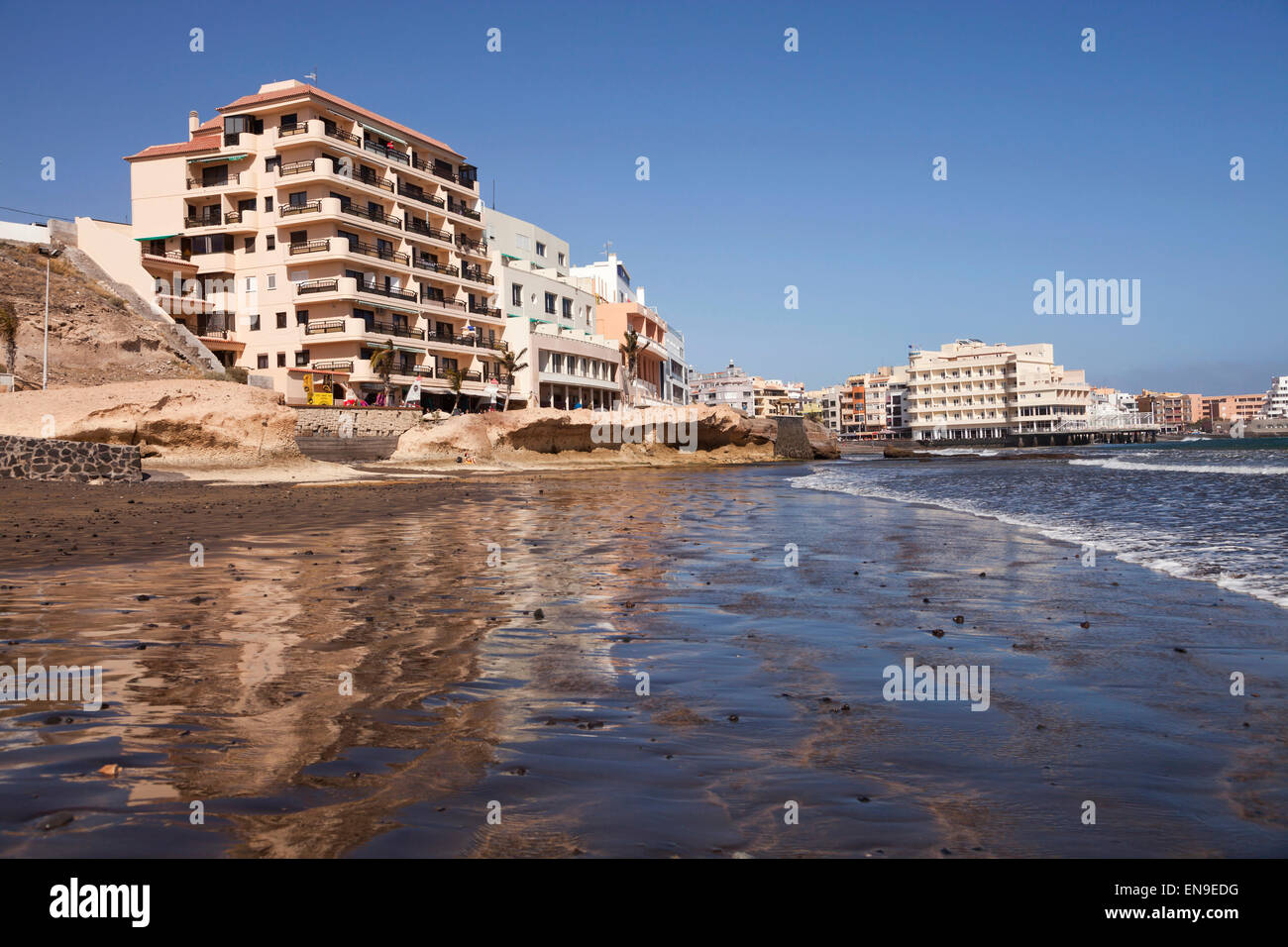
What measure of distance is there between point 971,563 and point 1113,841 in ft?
24.7

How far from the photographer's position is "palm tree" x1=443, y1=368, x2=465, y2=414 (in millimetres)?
59188

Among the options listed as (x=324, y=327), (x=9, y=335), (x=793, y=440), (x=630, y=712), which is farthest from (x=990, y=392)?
(x=630, y=712)

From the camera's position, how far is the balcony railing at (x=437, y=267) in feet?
205

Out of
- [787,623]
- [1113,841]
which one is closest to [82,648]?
[787,623]

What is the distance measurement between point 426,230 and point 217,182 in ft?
46.6

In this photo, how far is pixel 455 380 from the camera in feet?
194

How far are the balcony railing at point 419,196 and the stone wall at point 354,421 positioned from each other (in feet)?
69.5

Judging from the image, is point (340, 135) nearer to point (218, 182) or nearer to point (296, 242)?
point (296, 242)

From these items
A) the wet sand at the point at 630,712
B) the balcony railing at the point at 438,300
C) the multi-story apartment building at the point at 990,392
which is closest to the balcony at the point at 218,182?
the balcony railing at the point at 438,300

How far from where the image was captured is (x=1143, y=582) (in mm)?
8547

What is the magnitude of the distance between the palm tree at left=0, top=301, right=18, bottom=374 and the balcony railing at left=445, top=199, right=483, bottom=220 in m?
32.3

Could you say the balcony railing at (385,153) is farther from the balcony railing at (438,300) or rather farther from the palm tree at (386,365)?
the palm tree at (386,365)

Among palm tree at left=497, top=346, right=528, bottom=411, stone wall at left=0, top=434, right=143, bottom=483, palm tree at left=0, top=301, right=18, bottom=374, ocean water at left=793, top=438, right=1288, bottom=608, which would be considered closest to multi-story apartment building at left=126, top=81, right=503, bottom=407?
palm tree at left=497, top=346, right=528, bottom=411
